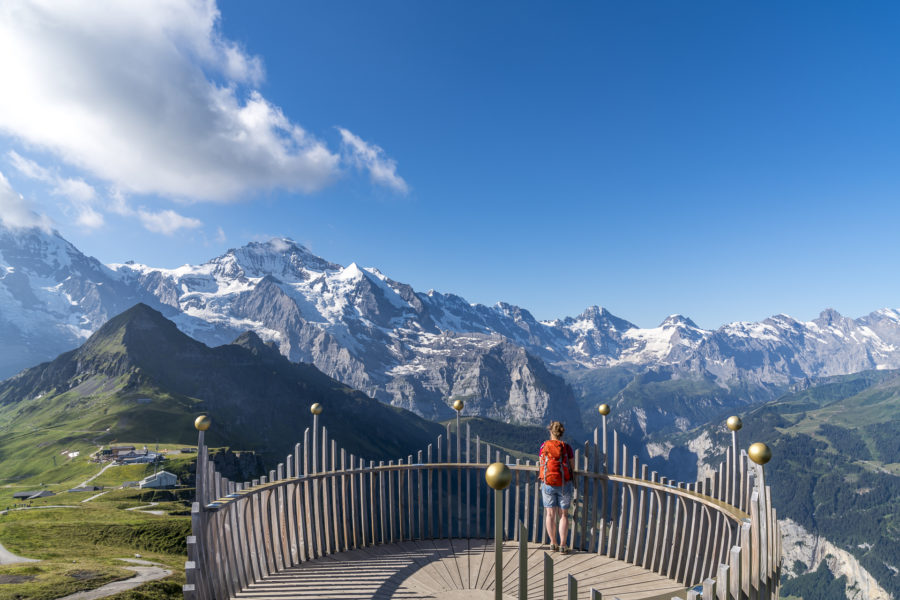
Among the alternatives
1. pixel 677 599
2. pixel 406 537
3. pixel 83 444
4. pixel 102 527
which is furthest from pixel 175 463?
pixel 677 599

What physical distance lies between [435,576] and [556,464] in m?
3.01

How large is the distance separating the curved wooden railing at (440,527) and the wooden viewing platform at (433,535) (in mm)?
27

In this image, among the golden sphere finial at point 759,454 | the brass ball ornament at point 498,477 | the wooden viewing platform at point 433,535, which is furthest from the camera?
the wooden viewing platform at point 433,535

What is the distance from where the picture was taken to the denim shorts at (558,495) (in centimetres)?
970

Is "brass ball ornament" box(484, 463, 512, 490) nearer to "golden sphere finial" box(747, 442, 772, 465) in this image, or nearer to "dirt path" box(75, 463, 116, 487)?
"golden sphere finial" box(747, 442, 772, 465)

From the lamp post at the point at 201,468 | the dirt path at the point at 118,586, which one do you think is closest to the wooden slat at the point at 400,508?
the lamp post at the point at 201,468

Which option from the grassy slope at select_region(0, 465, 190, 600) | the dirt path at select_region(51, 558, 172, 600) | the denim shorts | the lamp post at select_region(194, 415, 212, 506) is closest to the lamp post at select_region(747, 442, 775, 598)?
the denim shorts

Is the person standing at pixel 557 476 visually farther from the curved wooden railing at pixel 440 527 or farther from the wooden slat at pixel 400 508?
the wooden slat at pixel 400 508

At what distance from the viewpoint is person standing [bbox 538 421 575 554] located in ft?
31.3

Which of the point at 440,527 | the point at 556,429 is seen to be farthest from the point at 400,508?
the point at 556,429

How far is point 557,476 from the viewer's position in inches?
374

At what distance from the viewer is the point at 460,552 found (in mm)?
10305

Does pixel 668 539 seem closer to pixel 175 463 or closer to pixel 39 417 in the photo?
pixel 175 463

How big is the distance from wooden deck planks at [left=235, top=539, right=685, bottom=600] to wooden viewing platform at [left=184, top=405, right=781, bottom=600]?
34 mm
